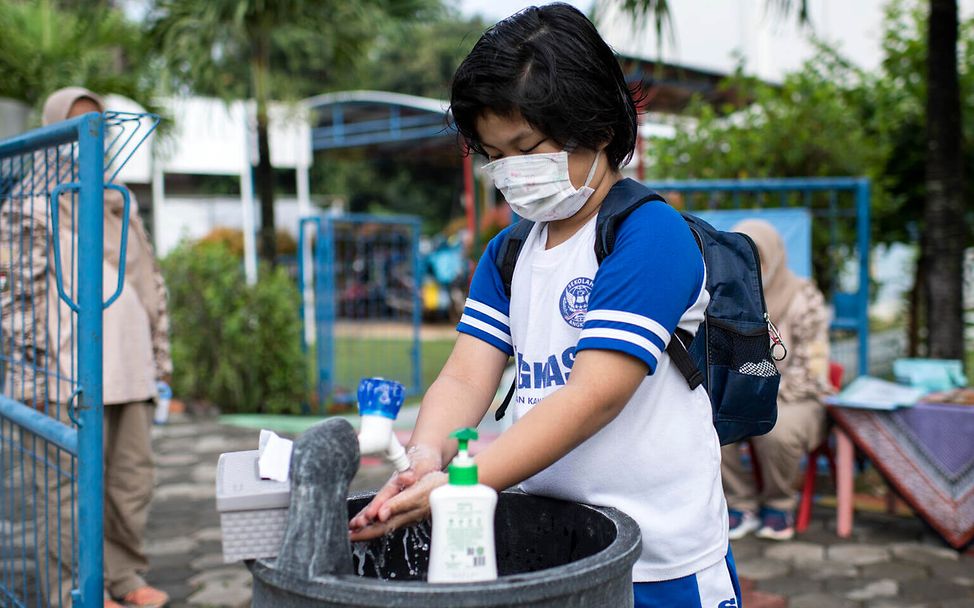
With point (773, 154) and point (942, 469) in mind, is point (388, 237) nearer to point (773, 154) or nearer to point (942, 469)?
point (773, 154)

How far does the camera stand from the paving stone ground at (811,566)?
3705 millimetres

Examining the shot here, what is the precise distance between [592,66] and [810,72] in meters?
7.02

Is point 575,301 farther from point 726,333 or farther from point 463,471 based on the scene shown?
point 463,471

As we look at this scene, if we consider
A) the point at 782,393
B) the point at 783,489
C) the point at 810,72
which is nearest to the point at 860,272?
the point at 782,393

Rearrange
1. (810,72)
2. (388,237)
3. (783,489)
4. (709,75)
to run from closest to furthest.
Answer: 1. (783,489)
2. (810,72)
3. (388,237)
4. (709,75)

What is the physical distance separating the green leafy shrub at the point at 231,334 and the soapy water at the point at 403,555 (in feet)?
20.3

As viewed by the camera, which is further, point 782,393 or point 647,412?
point 782,393

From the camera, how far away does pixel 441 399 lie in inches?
66.1

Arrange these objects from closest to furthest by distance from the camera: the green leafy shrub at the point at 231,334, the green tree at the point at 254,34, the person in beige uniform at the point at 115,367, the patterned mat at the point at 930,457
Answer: the person in beige uniform at the point at 115,367 → the patterned mat at the point at 930,457 → the green leafy shrub at the point at 231,334 → the green tree at the point at 254,34

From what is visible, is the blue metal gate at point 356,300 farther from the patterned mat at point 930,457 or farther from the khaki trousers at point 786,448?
the patterned mat at point 930,457

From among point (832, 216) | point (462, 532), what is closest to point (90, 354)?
point (462, 532)

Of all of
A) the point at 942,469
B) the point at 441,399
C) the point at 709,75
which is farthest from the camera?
the point at 709,75

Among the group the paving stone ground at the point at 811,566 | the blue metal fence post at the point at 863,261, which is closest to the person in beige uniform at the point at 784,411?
the paving stone ground at the point at 811,566

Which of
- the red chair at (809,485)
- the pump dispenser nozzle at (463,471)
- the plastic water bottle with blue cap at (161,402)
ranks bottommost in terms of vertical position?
the red chair at (809,485)
